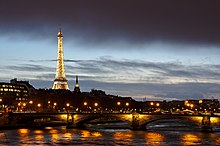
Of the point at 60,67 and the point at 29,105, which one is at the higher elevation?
the point at 60,67

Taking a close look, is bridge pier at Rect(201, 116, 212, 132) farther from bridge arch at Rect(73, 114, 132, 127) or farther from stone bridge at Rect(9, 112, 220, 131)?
bridge arch at Rect(73, 114, 132, 127)

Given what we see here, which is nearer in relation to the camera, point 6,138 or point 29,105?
point 6,138

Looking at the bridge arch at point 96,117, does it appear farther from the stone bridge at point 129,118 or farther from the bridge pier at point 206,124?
the bridge pier at point 206,124

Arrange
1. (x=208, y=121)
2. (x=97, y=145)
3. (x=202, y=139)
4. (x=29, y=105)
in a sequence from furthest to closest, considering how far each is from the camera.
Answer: (x=29, y=105) < (x=208, y=121) < (x=202, y=139) < (x=97, y=145)

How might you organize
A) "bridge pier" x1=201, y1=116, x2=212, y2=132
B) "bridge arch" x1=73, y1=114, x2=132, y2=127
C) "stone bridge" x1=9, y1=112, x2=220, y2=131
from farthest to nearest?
"bridge arch" x1=73, y1=114, x2=132, y2=127
"stone bridge" x1=9, y1=112, x2=220, y2=131
"bridge pier" x1=201, y1=116, x2=212, y2=132

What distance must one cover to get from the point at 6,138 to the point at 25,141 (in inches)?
224

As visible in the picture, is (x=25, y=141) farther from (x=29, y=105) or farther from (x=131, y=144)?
(x=29, y=105)

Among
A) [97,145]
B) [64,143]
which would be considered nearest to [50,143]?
[64,143]

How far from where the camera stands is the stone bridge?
308ft

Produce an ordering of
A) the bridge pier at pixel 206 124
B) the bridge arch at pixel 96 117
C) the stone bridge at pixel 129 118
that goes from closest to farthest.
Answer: the bridge pier at pixel 206 124
the stone bridge at pixel 129 118
the bridge arch at pixel 96 117

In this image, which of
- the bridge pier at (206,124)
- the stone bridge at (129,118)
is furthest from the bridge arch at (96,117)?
the bridge pier at (206,124)

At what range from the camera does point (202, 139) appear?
76.1 metres

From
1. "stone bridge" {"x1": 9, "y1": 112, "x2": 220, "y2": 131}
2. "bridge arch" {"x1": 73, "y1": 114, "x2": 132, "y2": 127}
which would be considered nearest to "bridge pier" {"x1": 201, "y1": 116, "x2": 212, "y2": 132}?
"stone bridge" {"x1": 9, "y1": 112, "x2": 220, "y2": 131}

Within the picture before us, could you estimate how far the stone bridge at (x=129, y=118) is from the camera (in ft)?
308
